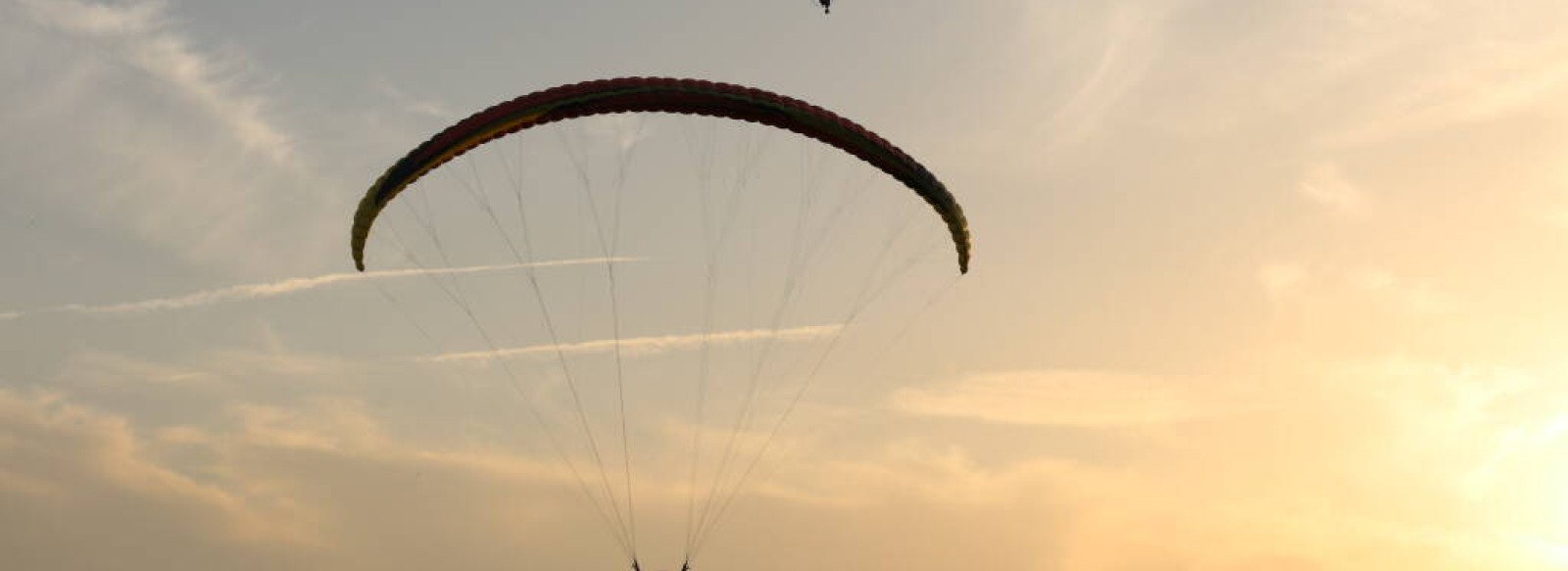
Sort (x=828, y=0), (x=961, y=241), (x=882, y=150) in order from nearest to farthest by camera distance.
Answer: (x=882, y=150) < (x=961, y=241) < (x=828, y=0)

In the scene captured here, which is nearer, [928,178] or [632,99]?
[632,99]

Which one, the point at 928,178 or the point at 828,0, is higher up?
the point at 828,0

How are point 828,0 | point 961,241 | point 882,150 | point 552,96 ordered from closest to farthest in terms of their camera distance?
point 552,96 → point 882,150 → point 961,241 → point 828,0

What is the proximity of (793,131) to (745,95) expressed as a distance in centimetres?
168

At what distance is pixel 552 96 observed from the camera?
35562 mm

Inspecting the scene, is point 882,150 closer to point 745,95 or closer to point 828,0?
point 745,95

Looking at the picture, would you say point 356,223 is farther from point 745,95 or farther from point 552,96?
point 745,95

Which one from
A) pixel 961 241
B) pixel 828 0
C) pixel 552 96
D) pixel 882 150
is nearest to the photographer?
pixel 552 96

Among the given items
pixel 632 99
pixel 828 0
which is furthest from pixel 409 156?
pixel 828 0

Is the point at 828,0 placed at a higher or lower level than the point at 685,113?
higher

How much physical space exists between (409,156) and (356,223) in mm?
2137

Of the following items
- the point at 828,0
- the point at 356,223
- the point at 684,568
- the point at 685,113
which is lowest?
the point at 684,568

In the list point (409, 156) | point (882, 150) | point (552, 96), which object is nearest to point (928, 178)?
point (882, 150)

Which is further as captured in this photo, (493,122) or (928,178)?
(928,178)
